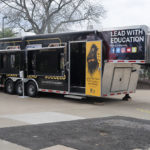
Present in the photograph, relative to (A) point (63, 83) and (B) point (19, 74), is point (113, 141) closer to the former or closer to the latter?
(A) point (63, 83)

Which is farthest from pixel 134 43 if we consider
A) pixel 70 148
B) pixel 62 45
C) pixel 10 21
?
pixel 10 21

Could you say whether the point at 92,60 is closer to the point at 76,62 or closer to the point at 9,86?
the point at 76,62

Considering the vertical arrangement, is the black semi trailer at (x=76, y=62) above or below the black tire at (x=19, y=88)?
above

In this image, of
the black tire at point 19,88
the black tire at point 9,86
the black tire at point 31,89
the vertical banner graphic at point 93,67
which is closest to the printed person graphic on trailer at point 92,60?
the vertical banner graphic at point 93,67

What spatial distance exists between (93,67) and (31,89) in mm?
4377

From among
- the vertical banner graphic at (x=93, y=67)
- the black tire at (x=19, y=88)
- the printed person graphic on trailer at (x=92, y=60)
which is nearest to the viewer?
the vertical banner graphic at (x=93, y=67)

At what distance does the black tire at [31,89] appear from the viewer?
46.0 ft

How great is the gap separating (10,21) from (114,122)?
1118 inches

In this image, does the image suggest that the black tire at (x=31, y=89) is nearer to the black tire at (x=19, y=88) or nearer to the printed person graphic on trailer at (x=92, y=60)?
the black tire at (x=19, y=88)

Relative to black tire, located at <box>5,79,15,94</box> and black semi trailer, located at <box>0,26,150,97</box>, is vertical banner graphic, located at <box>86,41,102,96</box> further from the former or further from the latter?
black tire, located at <box>5,79,15,94</box>

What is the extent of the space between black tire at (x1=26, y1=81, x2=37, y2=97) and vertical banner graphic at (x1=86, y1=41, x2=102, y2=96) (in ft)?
11.7

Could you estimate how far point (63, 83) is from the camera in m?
12.6

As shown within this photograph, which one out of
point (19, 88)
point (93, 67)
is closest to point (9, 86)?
point (19, 88)

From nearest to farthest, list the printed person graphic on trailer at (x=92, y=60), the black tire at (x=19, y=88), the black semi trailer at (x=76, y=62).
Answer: the black semi trailer at (x=76, y=62), the printed person graphic on trailer at (x=92, y=60), the black tire at (x=19, y=88)
